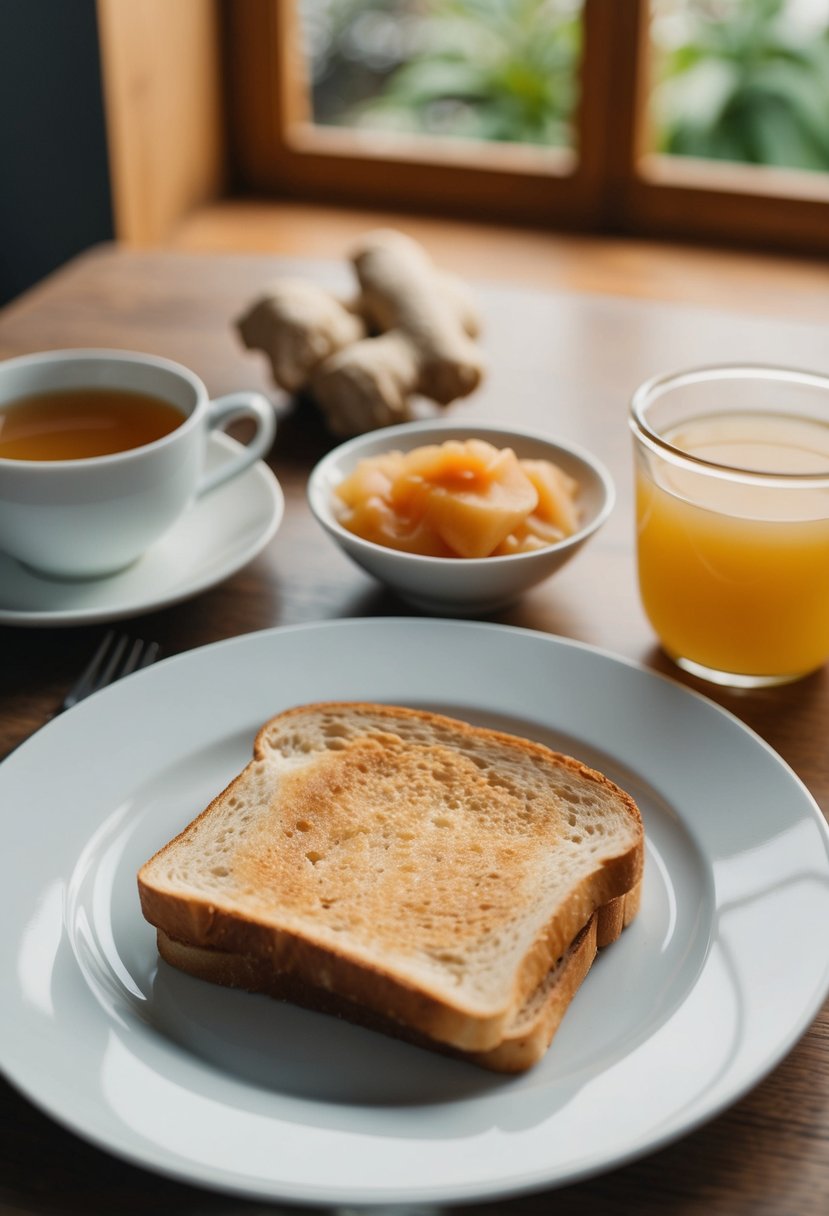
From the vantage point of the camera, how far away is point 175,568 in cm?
136

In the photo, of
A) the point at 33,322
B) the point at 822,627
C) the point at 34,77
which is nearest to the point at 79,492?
the point at 822,627

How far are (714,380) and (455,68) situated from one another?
3454 mm

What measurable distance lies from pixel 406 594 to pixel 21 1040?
63cm

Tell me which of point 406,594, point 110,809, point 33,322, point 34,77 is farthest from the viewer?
point 34,77

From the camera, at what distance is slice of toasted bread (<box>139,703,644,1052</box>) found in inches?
32.8

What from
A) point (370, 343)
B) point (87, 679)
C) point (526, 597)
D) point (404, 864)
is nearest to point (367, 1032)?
point (404, 864)

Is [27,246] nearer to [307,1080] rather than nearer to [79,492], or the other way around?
[79,492]

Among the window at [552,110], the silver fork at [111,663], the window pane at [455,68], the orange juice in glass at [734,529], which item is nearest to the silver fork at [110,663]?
the silver fork at [111,663]

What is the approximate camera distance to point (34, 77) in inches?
130

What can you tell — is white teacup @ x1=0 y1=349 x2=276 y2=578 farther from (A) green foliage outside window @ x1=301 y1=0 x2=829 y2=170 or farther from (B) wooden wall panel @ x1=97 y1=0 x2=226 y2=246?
(A) green foliage outside window @ x1=301 y1=0 x2=829 y2=170

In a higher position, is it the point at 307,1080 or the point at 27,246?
the point at 307,1080

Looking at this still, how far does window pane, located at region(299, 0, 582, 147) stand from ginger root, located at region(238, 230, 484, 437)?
8.91 ft

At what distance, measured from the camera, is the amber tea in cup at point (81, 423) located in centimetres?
136

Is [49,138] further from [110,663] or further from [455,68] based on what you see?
[110,663]
